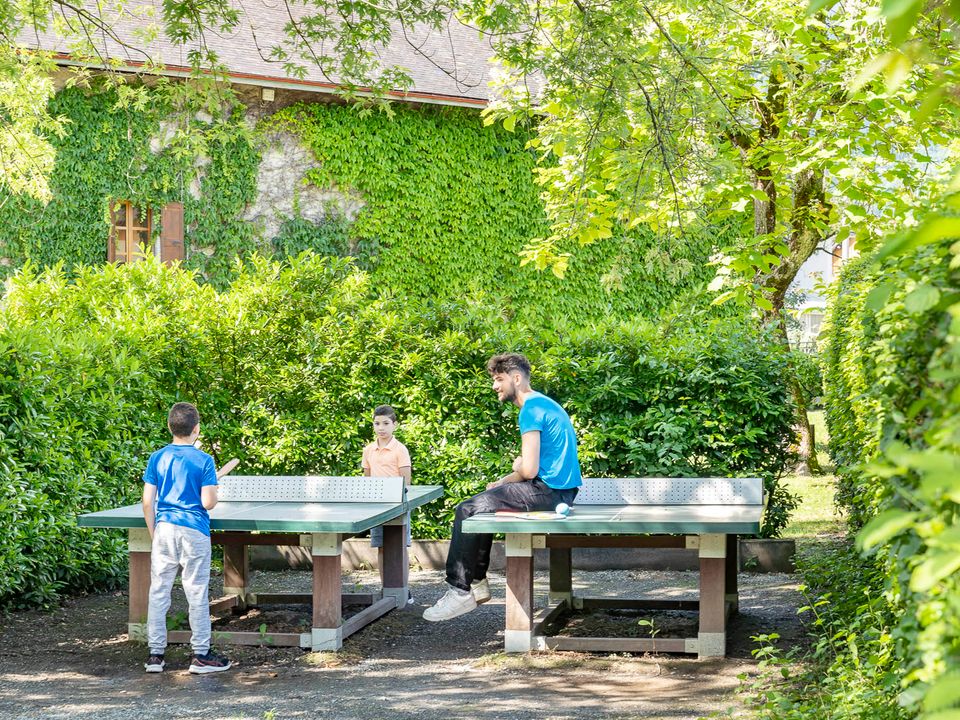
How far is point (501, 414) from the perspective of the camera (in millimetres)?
11375

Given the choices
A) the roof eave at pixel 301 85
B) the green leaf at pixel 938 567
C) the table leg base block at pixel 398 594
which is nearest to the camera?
the green leaf at pixel 938 567

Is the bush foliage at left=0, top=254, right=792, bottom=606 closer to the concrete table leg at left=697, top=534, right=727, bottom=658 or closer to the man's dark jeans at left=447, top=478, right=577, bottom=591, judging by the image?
the man's dark jeans at left=447, top=478, right=577, bottom=591

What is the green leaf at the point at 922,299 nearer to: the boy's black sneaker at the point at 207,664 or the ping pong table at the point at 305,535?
the ping pong table at the point at 305,535

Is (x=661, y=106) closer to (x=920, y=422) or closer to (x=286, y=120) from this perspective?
(x=920, y=422)

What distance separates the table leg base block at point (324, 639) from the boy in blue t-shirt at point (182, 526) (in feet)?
2.44

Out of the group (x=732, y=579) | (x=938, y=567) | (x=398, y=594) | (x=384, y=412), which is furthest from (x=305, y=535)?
(x=938, y=567)

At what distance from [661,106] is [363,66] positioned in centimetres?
261

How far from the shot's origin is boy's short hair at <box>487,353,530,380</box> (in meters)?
8.14

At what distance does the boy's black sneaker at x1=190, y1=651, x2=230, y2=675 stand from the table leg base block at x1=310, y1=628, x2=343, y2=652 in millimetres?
662

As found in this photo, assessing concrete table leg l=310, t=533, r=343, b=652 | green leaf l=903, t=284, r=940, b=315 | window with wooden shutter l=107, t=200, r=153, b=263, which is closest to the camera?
green leaf l=903, t=284, r=940, b=315

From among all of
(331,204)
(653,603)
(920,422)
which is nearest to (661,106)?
(653,603)

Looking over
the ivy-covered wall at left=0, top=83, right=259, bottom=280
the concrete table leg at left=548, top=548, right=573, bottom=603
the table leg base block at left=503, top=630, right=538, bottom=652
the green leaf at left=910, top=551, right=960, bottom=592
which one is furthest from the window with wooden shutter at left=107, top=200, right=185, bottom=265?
the green leaf at left=910, top=551, right=960, bottom=592

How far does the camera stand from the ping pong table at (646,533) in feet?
24.0

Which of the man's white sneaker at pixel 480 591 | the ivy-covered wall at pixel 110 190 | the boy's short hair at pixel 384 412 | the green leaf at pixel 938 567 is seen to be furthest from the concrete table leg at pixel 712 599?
the ivy-covered wall at pixel 110 190
